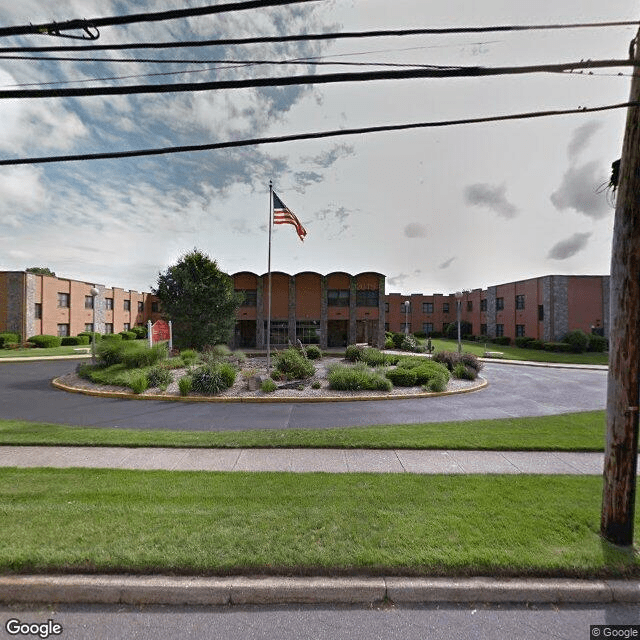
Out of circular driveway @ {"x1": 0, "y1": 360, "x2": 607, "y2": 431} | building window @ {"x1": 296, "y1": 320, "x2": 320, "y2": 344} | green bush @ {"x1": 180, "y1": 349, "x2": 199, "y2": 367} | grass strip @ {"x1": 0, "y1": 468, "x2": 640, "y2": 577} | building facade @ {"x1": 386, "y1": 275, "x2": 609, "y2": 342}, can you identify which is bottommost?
circular driveway @ {"x1": 0, "y1": 360, "x2": 607, "y2": 431}

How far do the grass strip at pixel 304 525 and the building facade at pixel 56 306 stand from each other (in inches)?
1011

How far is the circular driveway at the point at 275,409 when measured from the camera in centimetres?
888

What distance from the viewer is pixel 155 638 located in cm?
262

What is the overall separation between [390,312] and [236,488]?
178ft

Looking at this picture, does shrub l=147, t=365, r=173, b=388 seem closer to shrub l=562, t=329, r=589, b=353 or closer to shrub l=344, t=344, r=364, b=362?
shrub l=344, t=344, r=364, b=362

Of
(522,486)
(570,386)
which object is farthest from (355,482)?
(570,386)

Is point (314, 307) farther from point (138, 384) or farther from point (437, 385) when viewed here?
point (138, 384)

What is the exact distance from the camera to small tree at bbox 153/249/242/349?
70.2 ft

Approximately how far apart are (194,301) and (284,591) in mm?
20529

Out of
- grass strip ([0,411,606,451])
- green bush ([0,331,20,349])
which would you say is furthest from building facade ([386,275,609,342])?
green bush ([0,331,20,349])

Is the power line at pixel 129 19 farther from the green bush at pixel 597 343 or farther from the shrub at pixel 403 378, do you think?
the green bush at pixel 597 343

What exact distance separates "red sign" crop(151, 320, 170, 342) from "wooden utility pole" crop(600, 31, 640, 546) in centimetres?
1900

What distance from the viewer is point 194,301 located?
2141cm

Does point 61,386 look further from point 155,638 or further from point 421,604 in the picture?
point 421,604
